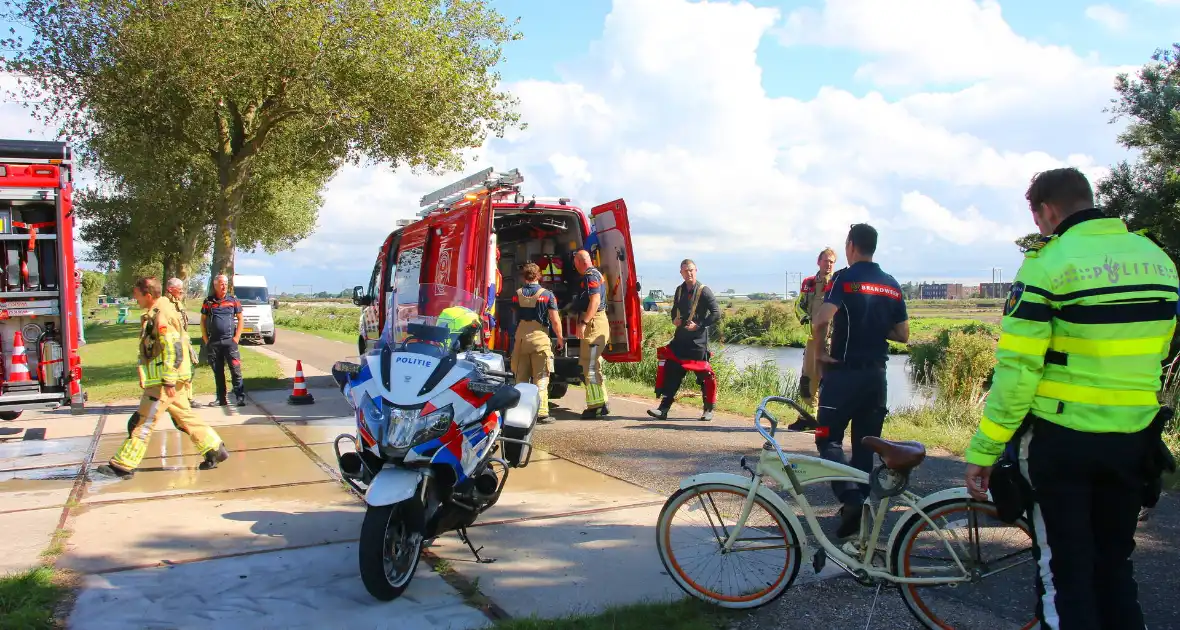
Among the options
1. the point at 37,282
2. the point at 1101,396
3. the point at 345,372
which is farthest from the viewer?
the point at 37,282

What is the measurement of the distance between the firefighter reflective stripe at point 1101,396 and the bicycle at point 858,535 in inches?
33.1

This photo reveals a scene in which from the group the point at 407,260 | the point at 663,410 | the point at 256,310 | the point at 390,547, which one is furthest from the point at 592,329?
the point at 256,310

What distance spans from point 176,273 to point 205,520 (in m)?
32.6

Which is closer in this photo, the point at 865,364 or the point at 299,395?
the point at 865,364

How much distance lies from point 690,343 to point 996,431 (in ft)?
20.5

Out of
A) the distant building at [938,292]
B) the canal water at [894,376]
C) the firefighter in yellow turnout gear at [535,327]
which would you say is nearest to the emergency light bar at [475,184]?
the firefighter in yellow turnout gear at [535,327]

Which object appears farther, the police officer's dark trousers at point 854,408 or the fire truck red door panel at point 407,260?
the fire truck red door panel at point 407,260

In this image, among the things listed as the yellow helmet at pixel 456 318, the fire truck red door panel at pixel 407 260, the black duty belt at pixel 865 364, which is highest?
the fire truck red door panel at pixel 407 260

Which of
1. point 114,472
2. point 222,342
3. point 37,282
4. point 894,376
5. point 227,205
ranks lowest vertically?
point 894,376

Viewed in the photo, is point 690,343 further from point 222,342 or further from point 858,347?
point 222,342

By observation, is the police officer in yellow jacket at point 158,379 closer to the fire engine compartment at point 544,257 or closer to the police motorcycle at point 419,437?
the police motorcycle at point 419,437

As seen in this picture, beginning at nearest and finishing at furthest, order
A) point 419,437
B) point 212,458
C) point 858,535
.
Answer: point 858,535, point 419,437, point 212,458

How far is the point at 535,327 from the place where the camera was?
8.45 metres

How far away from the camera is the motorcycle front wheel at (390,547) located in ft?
12.4
